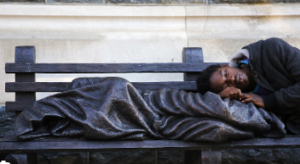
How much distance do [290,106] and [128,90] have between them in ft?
3.77

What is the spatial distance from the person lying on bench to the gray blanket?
0.12 m

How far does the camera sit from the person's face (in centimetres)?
261

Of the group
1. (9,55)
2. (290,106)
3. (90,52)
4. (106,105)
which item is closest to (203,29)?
(90,52)

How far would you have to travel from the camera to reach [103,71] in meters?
2.90

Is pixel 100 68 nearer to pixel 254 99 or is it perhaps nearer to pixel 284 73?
pixel 254 99

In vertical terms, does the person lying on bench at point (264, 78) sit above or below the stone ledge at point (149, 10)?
below

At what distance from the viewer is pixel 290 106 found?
8.02ft

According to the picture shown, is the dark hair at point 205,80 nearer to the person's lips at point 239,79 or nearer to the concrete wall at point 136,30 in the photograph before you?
the person's lips at point 239,79

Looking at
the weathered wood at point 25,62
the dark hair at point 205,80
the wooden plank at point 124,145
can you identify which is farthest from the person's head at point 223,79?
the weathered wood at point 25,62

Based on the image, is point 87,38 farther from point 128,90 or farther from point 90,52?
point 128,90

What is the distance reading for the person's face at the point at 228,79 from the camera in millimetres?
2605

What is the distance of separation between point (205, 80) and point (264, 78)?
0.45 metres

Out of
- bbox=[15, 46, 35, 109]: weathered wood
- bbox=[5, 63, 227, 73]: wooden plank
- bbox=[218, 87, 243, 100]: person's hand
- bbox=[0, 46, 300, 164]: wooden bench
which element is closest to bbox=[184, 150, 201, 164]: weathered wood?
bbox=[0, 46, 300, 164]: wooden bench

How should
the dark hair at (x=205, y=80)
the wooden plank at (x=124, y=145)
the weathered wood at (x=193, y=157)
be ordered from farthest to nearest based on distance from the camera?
the dark hair at (x=205, y=80) → the weathered wood at (x=193, y=157) → the wooden plank at (x=124, y=145)
